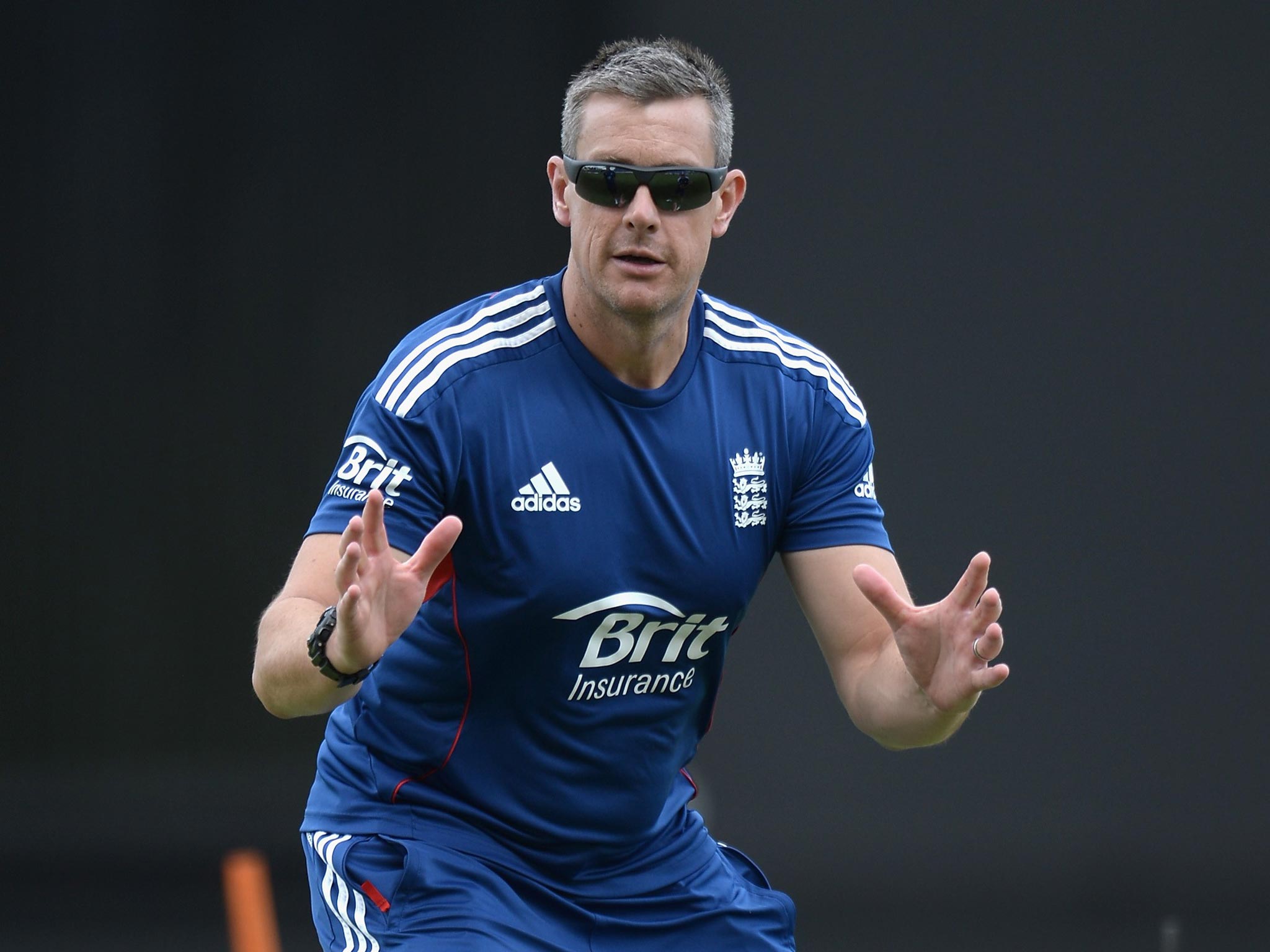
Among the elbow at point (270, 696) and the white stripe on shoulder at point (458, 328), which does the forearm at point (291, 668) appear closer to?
the elbow at point (270, 696)

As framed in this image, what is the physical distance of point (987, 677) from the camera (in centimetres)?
244

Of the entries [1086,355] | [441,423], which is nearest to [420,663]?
[441,423]

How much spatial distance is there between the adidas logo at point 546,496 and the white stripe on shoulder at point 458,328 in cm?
28

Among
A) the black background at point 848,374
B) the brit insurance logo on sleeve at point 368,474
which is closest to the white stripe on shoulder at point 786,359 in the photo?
the brit insurance logo on sleeve at point 368,474

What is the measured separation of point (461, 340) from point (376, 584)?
0.59 m

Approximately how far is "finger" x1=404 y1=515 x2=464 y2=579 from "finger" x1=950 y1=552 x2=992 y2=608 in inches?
30.9

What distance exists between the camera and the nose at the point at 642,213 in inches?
105

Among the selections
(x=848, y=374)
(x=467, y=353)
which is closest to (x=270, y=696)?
(x=467, y=353)

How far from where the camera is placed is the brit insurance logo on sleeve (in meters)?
2.50

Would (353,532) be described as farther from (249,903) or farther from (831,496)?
(249,903)

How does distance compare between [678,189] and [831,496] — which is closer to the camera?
[678,189]

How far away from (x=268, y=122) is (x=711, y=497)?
9.93ft

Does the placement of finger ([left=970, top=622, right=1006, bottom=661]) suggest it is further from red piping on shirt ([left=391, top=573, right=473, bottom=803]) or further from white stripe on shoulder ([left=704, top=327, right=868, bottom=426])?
red piping on shirt ([left=391, top=573, right=473, bottom=803])

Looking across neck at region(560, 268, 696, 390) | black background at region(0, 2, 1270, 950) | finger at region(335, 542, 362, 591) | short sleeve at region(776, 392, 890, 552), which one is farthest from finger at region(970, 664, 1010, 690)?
black background at region(0, 2, 1270, 950)
